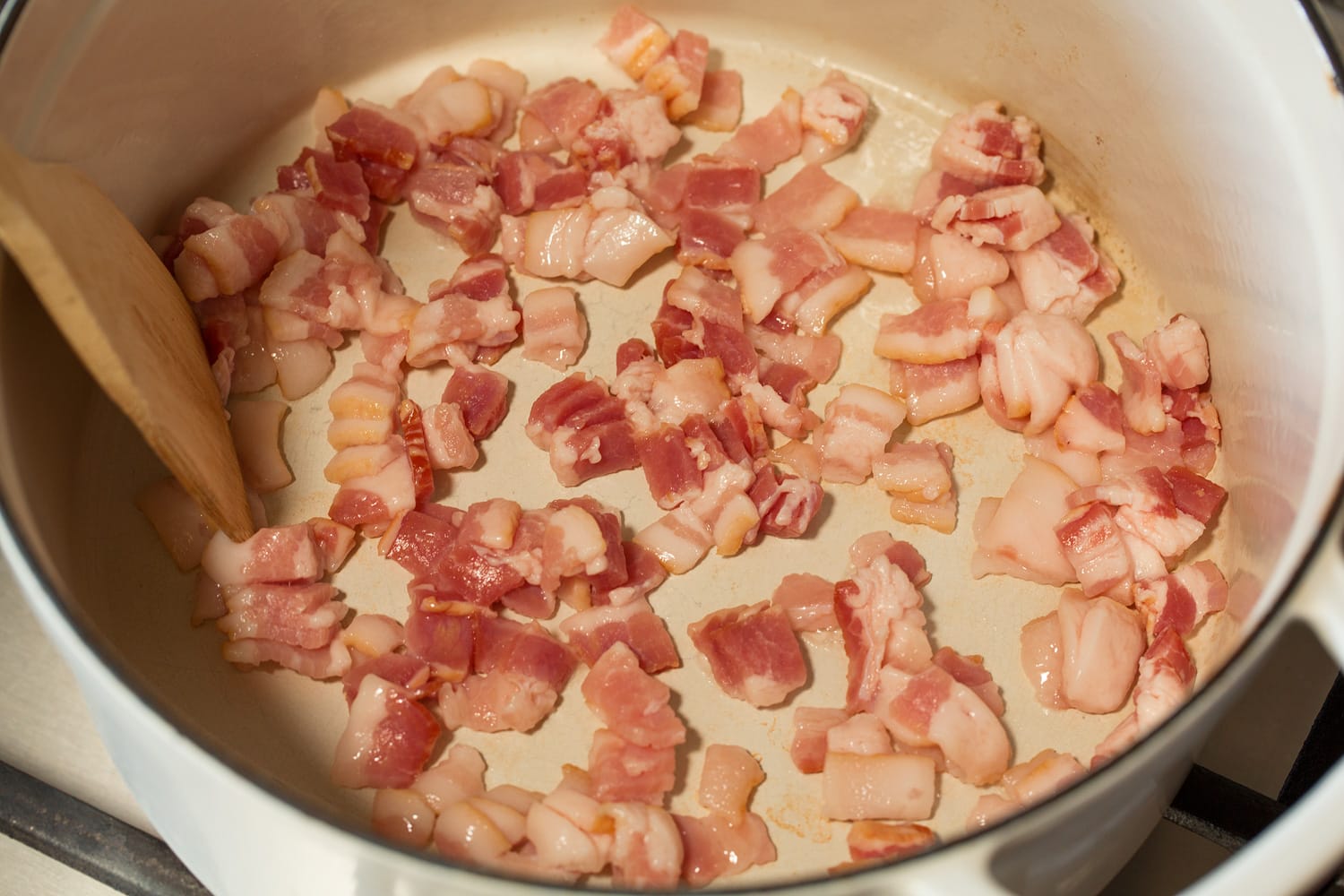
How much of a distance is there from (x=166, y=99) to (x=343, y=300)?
41cm

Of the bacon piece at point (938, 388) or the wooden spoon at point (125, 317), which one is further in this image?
the bacon piece at point (938, 388)

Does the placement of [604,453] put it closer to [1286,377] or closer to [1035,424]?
[1035,424]

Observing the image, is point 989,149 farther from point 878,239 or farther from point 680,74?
point 680,74

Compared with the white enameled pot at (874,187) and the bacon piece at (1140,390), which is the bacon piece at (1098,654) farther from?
the bacon piece at (1140,390)

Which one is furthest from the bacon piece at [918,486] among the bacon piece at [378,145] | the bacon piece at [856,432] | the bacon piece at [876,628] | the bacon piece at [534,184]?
the bacon piece at [378,145]

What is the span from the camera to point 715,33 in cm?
217

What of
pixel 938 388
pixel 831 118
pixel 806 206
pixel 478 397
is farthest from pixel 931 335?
pixel 478 397

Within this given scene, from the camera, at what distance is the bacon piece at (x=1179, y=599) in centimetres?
168

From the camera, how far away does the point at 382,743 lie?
5.13ft

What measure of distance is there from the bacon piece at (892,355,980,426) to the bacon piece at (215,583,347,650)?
888 mm

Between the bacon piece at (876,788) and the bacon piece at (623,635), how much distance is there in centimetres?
26

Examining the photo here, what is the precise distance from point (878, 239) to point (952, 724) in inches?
31.0

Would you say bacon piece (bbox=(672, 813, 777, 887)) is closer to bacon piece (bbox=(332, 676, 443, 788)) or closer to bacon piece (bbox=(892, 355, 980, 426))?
bacon piece (bbox=(332, 676, 443, 788))

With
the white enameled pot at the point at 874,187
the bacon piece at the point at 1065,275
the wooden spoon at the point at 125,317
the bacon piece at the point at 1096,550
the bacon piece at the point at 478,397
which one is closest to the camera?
the white enameled pot at the point at 874,187
